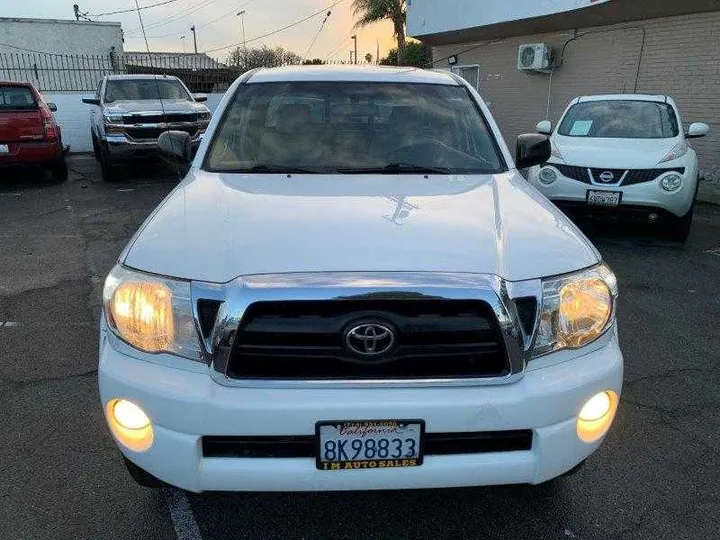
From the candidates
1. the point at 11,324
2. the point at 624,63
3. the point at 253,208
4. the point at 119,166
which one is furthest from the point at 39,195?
the point at 624,63

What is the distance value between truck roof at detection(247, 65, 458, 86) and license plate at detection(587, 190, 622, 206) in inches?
139

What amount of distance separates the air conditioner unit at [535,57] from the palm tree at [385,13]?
1687 cm

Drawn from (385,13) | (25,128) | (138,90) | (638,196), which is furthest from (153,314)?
(385,13)

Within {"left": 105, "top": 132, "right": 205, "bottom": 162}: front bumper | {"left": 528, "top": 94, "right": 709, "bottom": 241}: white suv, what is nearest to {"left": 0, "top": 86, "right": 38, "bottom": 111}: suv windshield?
{"left": 105, "top": 132, "right": 205, "bottom": 162}: front bumper

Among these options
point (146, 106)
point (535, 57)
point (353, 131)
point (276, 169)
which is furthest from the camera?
point (535, 57)

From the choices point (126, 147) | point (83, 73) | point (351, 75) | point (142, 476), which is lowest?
point (142, 476)

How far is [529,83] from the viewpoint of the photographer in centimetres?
1485

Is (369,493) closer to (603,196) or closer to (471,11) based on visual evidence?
(603,196)

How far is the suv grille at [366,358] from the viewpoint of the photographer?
75.4 inches

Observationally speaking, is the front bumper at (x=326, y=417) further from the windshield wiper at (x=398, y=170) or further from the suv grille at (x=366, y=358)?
the windshield wiper at (x=398, y=170)

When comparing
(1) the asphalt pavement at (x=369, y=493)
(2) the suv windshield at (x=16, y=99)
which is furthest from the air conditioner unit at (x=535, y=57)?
(2) the suv windshield at (x=16, y=99)

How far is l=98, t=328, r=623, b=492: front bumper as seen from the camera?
1.89 metres

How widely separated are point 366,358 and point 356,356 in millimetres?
32

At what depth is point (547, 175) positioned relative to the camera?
7.11 metres
